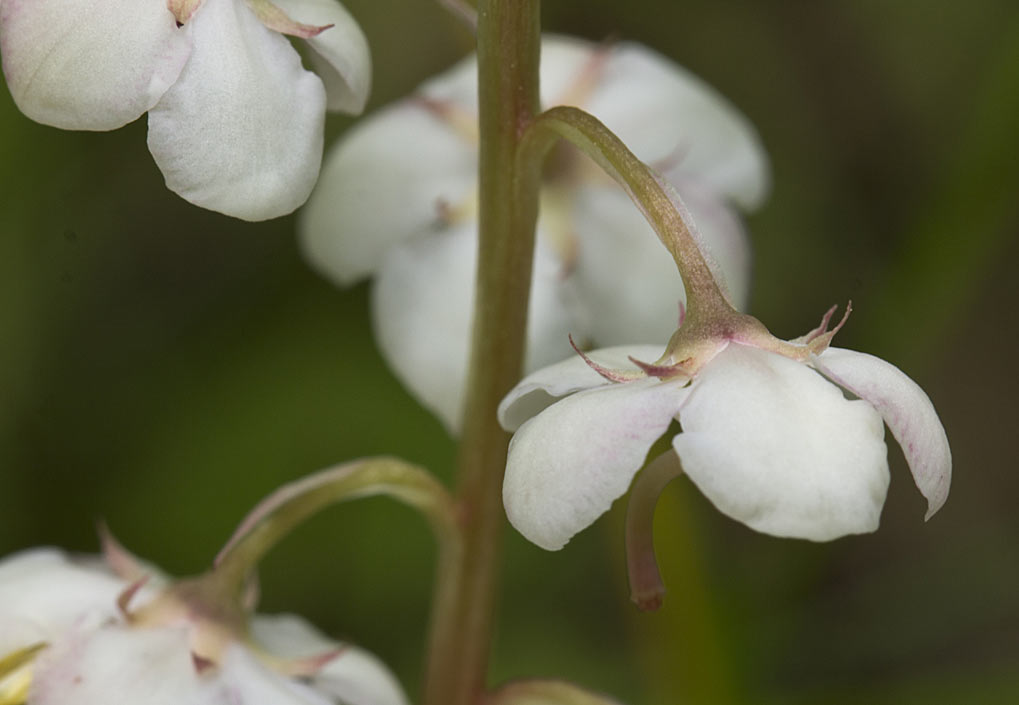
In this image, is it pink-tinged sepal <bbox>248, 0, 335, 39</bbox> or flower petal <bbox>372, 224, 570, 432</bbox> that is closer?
pink-tinged sepal <bbox>248, 0, 335, 39</bbox>

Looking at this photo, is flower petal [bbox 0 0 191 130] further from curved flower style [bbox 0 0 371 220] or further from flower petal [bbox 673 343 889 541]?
flower petal [bbox 673 343 889 541]

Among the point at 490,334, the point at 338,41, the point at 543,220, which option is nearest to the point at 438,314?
the point at 543,220

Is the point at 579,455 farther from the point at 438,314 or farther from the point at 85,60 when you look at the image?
the point at 438,314

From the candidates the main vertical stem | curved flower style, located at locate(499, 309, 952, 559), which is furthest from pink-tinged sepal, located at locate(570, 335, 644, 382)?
the main vertical stem

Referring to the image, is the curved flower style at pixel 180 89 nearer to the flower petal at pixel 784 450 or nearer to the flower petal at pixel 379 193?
the flower petal at pixel 784 450

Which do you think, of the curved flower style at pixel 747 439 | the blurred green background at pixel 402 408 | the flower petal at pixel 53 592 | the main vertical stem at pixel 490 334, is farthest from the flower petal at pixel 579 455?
the blurred green background at pixel 402 408

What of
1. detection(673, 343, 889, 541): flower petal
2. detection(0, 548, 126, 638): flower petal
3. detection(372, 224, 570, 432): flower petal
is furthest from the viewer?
detection(372, 224, 570, 432): flower petal

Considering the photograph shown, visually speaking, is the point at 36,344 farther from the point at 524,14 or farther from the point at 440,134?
the point at 524,14
